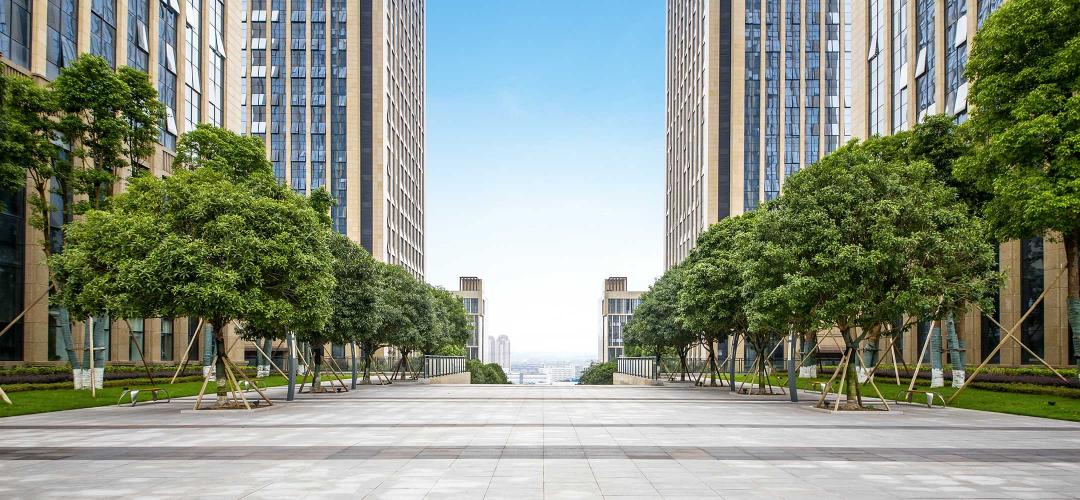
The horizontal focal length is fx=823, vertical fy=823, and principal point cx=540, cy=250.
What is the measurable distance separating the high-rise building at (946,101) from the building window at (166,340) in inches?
1878

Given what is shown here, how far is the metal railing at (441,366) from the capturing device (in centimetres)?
6981

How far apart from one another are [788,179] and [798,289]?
548 cm

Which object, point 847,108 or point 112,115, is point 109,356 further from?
point 847,108

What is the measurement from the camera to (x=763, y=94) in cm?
11088

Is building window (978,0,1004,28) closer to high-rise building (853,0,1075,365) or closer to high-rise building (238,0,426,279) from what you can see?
high-rise building (853,0,1075,365)

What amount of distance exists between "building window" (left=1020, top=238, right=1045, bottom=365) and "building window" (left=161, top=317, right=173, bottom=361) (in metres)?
52.1

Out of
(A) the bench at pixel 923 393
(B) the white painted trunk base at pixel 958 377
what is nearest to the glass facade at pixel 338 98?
(B) the white painted trunk base at pixel 958 377

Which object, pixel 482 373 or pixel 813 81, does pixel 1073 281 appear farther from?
pixel 813 81

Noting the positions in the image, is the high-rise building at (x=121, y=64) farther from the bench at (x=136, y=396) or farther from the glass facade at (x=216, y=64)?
the bench at (x=136, y=396)

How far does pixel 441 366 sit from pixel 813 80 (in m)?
67.6

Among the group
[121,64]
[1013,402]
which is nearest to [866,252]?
[1013,402]

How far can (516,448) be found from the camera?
696 inches

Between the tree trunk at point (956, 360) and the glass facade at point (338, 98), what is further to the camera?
the glass facade at point (338, 98)

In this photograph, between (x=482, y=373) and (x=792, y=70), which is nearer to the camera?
(x=482, y=373)
